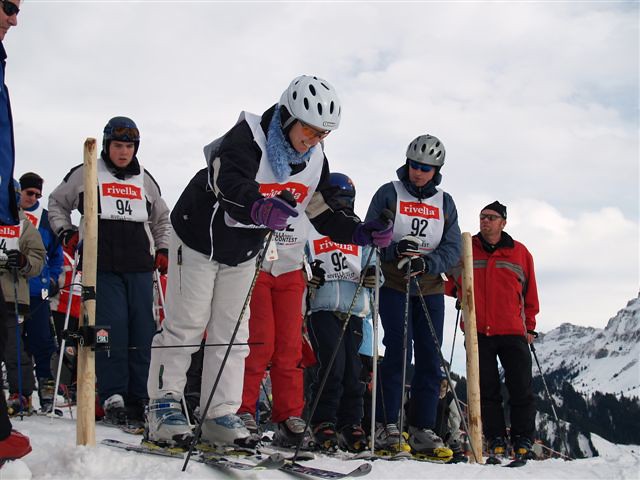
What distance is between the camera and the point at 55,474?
3.43 m

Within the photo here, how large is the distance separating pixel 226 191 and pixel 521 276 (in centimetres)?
449

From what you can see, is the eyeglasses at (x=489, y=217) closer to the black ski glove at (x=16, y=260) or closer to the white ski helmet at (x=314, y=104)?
the white ski helmet at (x=314, y=104)

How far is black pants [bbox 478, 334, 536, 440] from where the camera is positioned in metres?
7.30

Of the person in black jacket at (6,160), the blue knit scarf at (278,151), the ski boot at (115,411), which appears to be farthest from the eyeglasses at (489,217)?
the person in black jacket at (6,160)

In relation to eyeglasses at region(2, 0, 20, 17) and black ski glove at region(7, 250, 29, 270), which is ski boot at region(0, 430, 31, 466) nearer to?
eyeglasses at region(2, 0, 20, 17)

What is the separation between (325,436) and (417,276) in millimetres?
1513

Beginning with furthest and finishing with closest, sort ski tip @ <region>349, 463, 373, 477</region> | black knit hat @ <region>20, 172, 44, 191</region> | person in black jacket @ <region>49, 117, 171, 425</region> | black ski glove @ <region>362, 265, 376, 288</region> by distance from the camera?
black knit hat @ <region>20, 172, 44, 191</region>
black ski glove @ <region>362, 265, 376, 288</region>
person in black jacket @ <region>49, 117, 171, 425</region>
ski tip @ <region>349, 463, 373, 477</region>

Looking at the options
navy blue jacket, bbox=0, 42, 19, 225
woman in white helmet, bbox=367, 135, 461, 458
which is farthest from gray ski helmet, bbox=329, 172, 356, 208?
navy blue jacket, bbox=0, 42, 19, 225

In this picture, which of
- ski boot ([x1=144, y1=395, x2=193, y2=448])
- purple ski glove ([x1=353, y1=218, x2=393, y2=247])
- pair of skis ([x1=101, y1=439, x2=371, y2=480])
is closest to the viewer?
pair of skis ([x1=101, y1=439, x2=371, y2=480])

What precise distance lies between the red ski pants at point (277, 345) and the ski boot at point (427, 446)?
1100mm

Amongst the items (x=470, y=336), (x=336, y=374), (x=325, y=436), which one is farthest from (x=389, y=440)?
(x=470, y=336)

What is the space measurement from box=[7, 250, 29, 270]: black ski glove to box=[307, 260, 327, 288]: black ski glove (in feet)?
9.16

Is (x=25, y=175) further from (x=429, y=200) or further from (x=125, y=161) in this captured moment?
(x=429, y=200)

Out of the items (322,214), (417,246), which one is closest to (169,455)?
(322,214)
